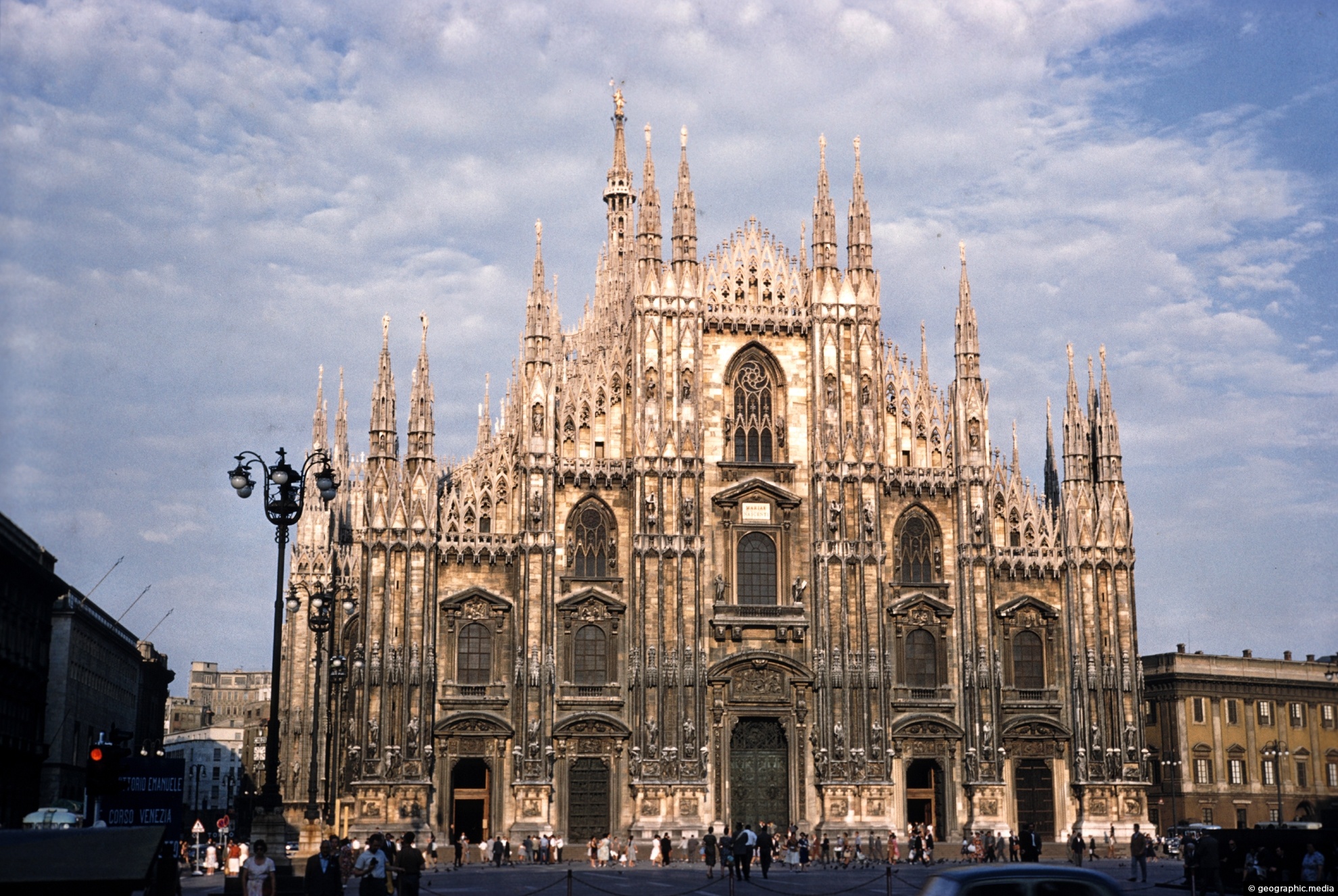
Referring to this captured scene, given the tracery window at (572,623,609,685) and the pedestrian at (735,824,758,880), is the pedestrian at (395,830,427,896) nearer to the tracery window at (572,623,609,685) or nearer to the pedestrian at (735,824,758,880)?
the pedestrian at (735,824,758,880)

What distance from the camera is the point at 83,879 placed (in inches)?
654

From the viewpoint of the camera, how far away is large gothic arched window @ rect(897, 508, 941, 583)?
59.4 metres

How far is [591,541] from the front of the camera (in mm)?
57781

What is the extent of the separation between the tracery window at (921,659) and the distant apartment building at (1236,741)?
90.6 feet

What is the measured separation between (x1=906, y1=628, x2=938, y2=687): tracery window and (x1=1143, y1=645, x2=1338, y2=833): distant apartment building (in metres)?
27.6

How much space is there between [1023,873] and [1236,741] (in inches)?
2947

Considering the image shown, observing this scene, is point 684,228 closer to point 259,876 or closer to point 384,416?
point 384,416

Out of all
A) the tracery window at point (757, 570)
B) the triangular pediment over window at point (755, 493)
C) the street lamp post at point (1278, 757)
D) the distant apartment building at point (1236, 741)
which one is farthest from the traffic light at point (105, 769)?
the street lamp post at point (1278, 757)

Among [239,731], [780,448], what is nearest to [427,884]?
[780,448]

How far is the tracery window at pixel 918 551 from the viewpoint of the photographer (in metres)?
59.4

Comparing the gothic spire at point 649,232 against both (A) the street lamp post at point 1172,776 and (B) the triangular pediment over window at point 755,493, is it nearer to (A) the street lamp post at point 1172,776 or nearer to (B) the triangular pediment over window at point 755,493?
(B) the triangular pediment over window at point 755,493

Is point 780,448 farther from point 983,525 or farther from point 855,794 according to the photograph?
point 855,794

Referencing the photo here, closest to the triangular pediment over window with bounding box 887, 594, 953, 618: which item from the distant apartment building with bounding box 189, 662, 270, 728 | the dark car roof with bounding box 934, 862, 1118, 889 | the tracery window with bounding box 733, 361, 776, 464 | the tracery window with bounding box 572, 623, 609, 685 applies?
the tracery window with bounding box 733, 361, 776, 464

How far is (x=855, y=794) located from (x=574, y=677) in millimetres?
10816
